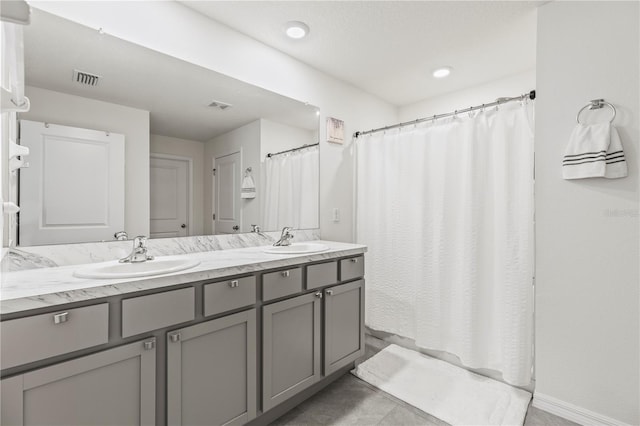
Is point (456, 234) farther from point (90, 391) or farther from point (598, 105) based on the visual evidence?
point (90, 391)

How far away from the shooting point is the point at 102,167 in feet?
4.93

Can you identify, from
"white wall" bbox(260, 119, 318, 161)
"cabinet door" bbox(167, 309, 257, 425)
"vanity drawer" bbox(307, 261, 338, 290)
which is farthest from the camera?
"white wall" bbox(260, 119, 318, 161)

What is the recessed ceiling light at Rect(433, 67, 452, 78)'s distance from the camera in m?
2.55

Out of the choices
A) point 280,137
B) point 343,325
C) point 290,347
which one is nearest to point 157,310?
point 290,347

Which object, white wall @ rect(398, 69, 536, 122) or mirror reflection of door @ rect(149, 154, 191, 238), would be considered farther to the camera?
white wall @ rect(398, 69, 536, 122)

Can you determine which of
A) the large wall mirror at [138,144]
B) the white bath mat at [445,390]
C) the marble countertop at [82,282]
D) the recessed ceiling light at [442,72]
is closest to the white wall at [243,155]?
the large wall mirror at [138,144]

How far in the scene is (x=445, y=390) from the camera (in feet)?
6.41

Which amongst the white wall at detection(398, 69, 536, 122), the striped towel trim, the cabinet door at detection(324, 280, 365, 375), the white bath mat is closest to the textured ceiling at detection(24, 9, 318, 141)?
the cabinet door at detection(324, 280, 365, 375)

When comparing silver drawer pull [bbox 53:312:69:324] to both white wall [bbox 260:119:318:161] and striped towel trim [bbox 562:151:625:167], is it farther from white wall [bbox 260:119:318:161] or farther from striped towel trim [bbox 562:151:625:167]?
striped towel trim [bbox 562:151:625:167]

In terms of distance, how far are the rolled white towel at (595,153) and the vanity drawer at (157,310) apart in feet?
6.70

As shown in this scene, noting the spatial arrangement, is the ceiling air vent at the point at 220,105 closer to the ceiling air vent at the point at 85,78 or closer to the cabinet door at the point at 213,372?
the ceiling air vent at the point at 85,78

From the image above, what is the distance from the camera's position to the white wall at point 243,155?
75.6 inches

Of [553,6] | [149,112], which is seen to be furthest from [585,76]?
[149,112]

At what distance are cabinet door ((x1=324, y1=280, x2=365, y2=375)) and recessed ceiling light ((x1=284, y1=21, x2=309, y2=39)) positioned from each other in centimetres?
174
